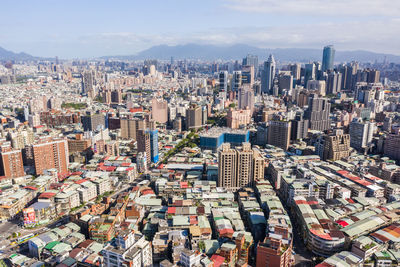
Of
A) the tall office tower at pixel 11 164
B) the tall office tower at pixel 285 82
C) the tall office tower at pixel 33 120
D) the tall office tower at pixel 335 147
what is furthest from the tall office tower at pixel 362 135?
the tall office tower at pixel 33 120

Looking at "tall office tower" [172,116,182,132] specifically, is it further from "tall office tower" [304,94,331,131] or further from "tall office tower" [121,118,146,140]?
"tall office tower" [304,94,331,131]

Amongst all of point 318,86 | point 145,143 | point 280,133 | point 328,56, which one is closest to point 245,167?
point 145,143

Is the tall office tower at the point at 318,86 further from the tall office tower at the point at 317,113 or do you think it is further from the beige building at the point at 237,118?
the beige building at the point at 237,118

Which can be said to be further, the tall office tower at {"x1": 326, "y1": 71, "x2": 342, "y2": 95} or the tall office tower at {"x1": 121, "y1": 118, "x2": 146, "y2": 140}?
the tall office tower at {"x1": 326, "y1": 71, "x2": 342, "y2": 95}

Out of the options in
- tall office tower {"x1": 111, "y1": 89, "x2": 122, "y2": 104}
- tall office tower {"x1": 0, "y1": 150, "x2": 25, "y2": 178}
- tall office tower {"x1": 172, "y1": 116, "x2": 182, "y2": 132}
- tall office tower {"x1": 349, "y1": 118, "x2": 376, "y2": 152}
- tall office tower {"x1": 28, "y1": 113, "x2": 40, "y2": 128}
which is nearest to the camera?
tall office tower {"x1": 0, "y1": 150, "x2": 25, "y2": 178}

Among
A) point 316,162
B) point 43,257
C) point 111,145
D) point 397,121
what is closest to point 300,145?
point 316,162

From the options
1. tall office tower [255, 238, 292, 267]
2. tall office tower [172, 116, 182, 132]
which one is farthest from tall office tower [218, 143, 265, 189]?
tall office tower [172, 116, 182, 132]
